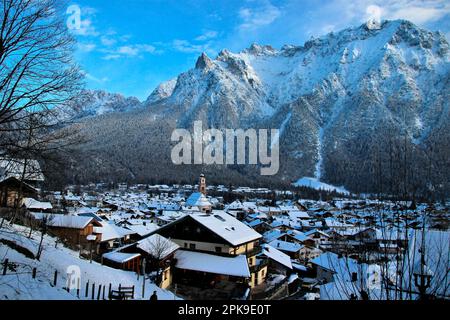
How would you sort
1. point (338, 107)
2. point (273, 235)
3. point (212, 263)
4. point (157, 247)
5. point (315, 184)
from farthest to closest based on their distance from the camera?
point (338, 107)
point (315, 184)
point (273, 235)
point (212, 263)
point (157, 247)

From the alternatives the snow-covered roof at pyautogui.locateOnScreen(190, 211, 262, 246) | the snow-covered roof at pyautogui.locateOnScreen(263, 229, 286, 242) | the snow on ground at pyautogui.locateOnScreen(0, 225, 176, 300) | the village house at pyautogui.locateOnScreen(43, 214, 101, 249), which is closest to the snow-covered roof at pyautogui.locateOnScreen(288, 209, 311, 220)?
the snow-covered roof at pyautogui.locateOnScreen(263, 229, 286, 242)

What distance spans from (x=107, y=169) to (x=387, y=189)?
5015 inches

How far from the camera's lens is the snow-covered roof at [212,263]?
51.3 feet

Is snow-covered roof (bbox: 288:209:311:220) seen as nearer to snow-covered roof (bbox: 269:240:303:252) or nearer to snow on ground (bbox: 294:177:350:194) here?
snow-covered roof (bbox: 269:240:303:252)

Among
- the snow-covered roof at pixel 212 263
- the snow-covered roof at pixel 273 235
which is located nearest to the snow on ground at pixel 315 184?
the snow-covered roof at pixel 273 235

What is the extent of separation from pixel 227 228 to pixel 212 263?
10.6 ft

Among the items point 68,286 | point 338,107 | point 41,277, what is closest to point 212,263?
point 68,286

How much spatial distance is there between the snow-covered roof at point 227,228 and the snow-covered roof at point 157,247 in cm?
220

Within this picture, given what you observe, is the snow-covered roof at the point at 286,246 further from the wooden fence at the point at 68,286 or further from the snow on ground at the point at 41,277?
the wooden fence at the point at 68,286

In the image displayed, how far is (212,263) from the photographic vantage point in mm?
16578

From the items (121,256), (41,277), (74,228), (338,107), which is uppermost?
(338,107)

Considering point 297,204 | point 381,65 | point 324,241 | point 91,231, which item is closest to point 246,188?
point 297,204

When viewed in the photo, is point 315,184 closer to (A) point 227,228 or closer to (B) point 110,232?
(B) point 110,232
